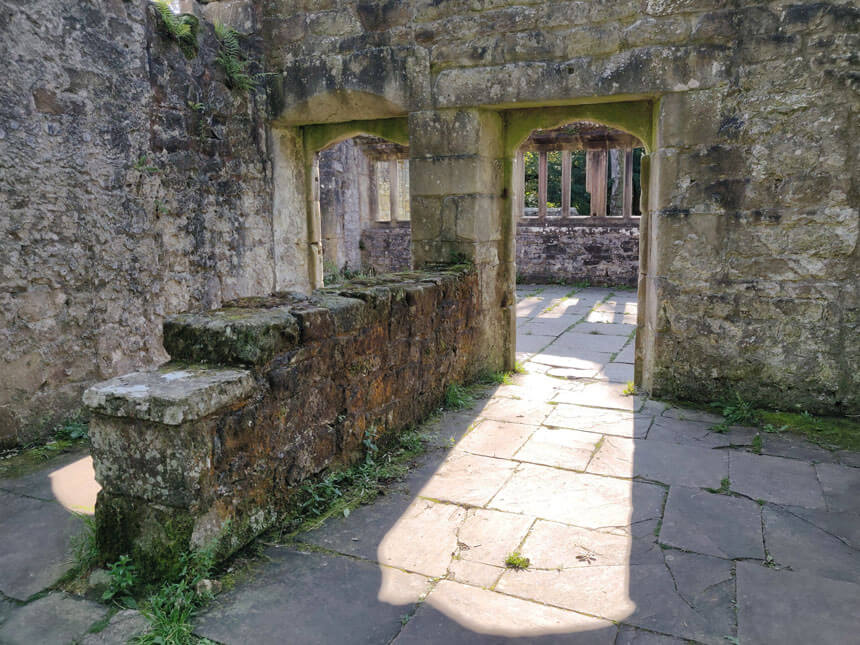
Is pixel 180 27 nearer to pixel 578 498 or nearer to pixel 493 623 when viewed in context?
pixel 578 498

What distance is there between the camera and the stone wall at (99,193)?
3.87 meters

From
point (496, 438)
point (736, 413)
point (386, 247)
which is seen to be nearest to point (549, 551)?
point (496, 438)

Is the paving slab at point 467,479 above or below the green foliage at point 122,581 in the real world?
below

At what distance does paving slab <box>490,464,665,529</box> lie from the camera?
3.09 metres

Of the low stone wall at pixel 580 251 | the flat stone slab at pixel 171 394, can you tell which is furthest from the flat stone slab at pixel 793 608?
the low stone wall at pixel 580 251

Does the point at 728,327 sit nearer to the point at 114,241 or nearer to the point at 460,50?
A: the point at 460,50

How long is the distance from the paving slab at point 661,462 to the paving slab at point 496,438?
502 millimetres

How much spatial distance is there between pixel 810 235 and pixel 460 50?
2886mm

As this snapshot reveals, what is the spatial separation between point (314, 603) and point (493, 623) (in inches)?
26.1

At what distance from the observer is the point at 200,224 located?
16.7 feet

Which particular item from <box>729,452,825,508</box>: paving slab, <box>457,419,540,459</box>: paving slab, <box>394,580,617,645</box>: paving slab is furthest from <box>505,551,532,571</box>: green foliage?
<box>729,452,825,508</box>: paving slab

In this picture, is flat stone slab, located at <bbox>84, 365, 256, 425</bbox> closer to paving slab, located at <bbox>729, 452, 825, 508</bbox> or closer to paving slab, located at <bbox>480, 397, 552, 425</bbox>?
paving slab, located at <bbox>480, 397, 552, 425</bbox>

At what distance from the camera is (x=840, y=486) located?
341 cm

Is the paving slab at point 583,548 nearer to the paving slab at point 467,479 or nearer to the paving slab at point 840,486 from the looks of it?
the paving slab at point 467,479
